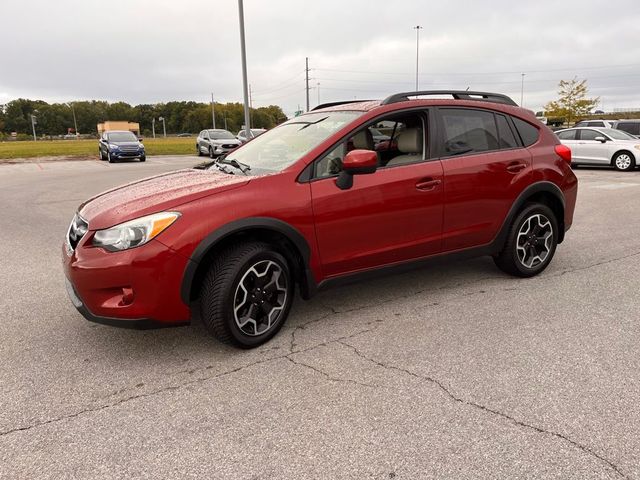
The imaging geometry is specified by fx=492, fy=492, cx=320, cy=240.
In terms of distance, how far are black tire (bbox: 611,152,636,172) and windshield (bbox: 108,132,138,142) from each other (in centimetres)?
2155

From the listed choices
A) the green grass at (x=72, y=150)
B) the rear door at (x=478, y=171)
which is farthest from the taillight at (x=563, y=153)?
the green grass at (x=72, y=150)

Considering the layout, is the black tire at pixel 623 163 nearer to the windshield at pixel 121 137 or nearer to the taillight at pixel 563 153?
A: the taillight at pixel 563 153

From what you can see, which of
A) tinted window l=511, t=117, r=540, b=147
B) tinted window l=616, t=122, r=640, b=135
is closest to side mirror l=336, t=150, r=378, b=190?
tinted window l=511, t=117, r=540, b=147

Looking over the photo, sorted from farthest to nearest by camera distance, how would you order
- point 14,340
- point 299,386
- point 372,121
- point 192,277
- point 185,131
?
point 185,131, point 372,121, point 14,340, point 192,277, point 299,386

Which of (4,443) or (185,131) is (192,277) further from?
(185,131)

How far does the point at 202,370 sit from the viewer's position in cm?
310

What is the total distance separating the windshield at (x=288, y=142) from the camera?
3715 mm

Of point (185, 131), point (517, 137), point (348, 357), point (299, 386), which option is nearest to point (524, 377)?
point (348, 357)

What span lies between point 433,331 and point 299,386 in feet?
3.96

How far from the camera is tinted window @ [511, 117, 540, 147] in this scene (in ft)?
15.4

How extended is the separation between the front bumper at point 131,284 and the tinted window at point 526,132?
340cm

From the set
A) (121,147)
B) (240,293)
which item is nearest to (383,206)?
(240,293)

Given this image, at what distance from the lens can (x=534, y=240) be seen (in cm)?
475

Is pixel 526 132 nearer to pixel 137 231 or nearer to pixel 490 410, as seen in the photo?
pixel 490 410
